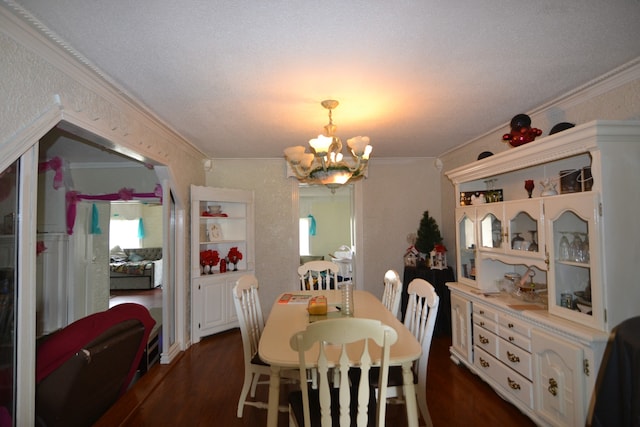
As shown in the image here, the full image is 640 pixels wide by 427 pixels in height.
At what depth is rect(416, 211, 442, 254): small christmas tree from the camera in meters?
4.05

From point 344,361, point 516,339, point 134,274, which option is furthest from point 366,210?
point 134,274

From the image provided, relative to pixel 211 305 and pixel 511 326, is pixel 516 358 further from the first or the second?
A: pixel 211 305

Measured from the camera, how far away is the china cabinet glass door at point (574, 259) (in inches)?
70.9

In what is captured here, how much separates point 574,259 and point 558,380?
763 millimetres

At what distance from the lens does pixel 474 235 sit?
2973 mm

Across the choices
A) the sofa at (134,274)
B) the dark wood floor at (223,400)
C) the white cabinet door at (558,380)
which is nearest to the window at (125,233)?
the sofa at (134,274)

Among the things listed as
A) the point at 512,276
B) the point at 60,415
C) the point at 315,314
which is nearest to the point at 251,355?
the point at 315,314

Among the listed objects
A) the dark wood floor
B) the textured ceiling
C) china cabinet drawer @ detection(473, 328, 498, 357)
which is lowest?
the dark wood floor

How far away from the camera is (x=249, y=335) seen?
229 cm

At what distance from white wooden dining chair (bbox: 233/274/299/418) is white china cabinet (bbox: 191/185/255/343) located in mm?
1448

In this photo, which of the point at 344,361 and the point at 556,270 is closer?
the point at 344,361

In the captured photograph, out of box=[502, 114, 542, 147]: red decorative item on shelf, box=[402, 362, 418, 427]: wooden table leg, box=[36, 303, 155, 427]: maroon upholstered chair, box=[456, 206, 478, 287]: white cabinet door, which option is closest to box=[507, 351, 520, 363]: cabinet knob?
box=[456, 206, 478, 287]: white cabinet door

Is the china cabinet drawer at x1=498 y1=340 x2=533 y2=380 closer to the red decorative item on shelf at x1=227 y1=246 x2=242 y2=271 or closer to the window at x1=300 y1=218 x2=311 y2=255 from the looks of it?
the red decorative item on shelf at x1=227 y1=246 x2=242 y2=271

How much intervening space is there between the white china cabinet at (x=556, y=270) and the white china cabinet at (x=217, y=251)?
2706mm
